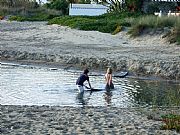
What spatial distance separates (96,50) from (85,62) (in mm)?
3701

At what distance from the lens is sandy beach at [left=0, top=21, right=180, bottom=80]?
28578 millimetres

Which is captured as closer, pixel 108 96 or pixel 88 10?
pixel 108 96

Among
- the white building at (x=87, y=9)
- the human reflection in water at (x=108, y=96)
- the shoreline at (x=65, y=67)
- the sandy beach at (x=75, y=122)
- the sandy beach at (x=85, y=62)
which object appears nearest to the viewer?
the sandy beach at (x=75, y=122)

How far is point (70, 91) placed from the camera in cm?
2064

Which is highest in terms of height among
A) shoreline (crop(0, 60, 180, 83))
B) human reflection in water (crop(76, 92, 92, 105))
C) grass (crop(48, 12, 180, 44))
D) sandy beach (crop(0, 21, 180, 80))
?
grass (crop(48, 12, 180, 44))

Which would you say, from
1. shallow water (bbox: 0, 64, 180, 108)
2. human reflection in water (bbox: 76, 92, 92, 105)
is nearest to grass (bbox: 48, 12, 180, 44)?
shallow water (bbox: 0, 64, 180, 108)

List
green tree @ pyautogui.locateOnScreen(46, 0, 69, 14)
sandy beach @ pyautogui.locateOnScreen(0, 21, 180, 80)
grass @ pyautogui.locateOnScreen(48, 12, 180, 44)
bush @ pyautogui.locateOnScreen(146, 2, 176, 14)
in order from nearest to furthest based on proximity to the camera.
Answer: sandy beach @ pyautogui.locateOnScreen(0, 21, 180, 80) < grass @ pyautogui.locateOnScreen(48, 12, 180, 44) < bush @ pyautogui.locateOnScreen(146, 2, 176, 14) < green tree @ pyautogui.locateOnScreen(46, 0, 69, 14)

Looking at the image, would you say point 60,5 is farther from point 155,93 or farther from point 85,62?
point 155,93

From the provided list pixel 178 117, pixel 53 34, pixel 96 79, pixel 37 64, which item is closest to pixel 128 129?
pixel 178 117

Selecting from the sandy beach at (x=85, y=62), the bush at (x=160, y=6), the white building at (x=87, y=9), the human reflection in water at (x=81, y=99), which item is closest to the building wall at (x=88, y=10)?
the white building at (x=87, y=9)

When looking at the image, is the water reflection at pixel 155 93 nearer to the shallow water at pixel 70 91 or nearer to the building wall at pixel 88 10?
the shallow water at pixel 70 91

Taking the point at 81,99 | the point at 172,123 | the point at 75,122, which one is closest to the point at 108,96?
the point at 81,99

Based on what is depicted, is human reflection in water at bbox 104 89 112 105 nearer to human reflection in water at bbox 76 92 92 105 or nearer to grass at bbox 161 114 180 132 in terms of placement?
human reflection in water at bbox 76 92 92 105

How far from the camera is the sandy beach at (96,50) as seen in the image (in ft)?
93.8
